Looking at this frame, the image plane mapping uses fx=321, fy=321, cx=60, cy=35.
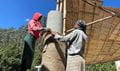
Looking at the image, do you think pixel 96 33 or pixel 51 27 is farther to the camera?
pixel 96 33

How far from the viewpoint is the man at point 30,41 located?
609 cm

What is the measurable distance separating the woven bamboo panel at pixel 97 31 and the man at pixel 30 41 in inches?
71.6

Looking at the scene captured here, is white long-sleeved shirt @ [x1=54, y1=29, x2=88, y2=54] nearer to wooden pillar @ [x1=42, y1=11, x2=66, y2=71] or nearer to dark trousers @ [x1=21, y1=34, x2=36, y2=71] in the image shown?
wooden pillar @ [x1=42, y1=11, x2=66, y2=71]

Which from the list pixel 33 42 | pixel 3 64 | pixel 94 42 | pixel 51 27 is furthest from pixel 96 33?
pixel 3 64

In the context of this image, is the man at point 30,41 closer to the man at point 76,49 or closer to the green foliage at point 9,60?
the man at point 76,49

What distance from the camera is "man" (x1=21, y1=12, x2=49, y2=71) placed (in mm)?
6090

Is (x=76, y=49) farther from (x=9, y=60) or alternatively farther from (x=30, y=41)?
(x=9, y=60)

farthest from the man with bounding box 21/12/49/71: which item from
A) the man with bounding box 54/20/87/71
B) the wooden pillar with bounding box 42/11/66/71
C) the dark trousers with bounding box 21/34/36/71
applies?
the man with bounding box 54/20/87/71

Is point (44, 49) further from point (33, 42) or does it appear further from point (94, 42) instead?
point (94, 42)

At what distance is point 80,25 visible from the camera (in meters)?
5.88

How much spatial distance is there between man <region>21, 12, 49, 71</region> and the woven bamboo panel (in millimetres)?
1818

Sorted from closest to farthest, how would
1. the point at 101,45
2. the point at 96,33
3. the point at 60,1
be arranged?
the point at 60,1 → the point at 96,33 → the point at 101,45

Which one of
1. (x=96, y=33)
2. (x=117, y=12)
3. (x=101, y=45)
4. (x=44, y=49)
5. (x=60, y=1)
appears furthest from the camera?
(x=101, y=45)

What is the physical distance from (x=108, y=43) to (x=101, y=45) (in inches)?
10.1
